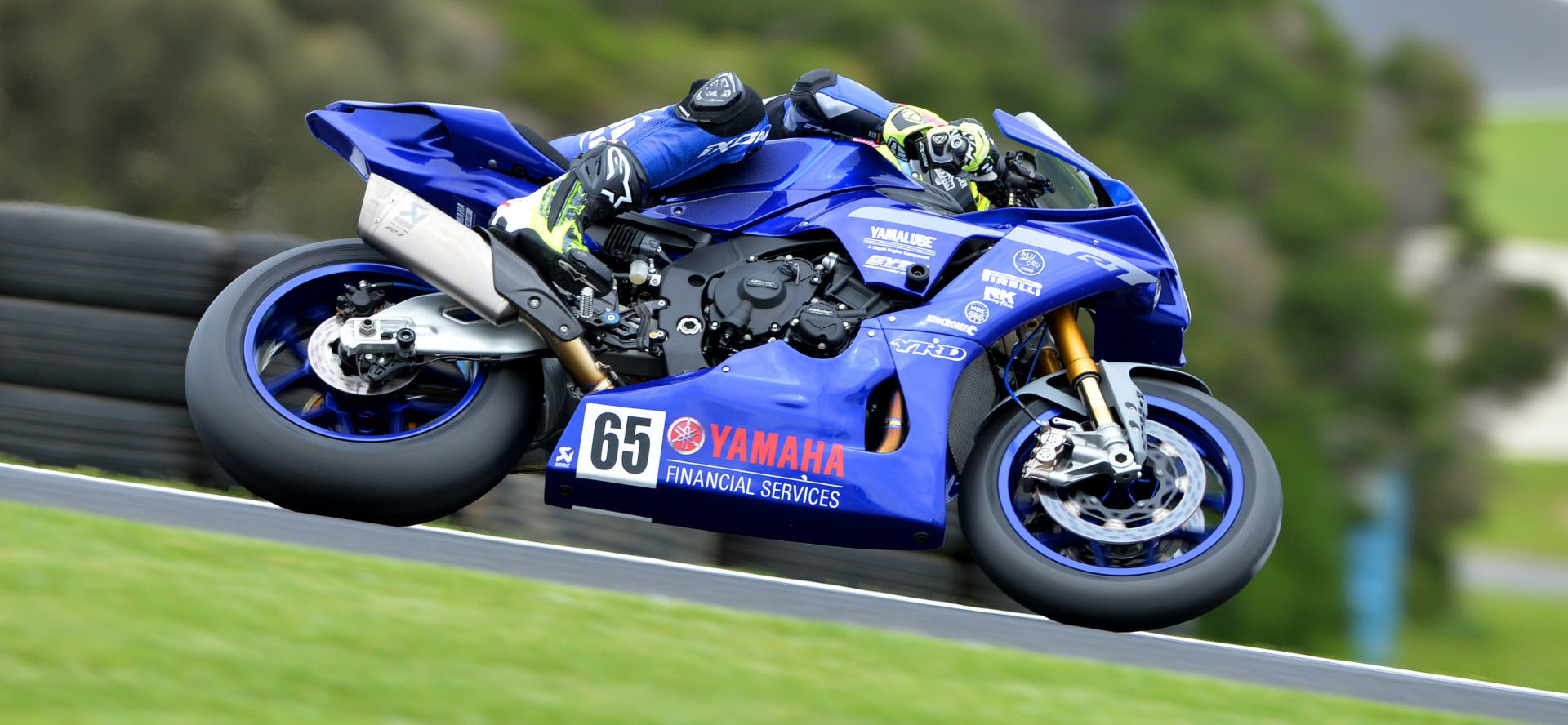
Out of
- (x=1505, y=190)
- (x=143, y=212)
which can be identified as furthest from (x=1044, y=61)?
(x=1505, y=190)

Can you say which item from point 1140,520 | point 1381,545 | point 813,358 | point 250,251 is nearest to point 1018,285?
point 813,358

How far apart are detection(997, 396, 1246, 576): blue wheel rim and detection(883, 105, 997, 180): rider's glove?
739 millimetres

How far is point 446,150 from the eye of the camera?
4.59 m

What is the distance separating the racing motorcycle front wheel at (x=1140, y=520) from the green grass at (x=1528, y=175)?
2272cm

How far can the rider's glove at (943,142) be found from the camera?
446cm

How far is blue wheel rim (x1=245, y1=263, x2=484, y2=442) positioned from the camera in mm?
4289

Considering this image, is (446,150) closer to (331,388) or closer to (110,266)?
(331,388)

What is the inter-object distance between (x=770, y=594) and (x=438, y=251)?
1443 mm

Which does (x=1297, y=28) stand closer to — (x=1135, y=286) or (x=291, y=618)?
(x=1135, y=286)

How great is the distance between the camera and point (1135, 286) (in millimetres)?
4469

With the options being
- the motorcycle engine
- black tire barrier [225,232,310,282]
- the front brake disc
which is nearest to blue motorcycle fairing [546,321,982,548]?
the motorcycle engine

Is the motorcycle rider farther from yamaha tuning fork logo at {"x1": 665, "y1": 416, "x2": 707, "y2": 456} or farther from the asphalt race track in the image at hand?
the asphalt race track

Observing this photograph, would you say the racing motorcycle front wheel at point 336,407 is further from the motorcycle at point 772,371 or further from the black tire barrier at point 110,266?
the black tire barrier at point 110,266

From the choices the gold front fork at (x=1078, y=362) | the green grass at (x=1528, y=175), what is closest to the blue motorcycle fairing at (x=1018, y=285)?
the gold front fork at (x=1078, y=362)
